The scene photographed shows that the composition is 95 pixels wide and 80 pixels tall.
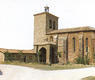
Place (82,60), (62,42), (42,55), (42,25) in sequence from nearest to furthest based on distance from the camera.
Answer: (82,60)
(62,42)
(42,55)
(42,25)

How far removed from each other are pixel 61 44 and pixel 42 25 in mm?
8711

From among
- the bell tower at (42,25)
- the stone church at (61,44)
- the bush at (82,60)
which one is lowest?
the bush at (82,60)

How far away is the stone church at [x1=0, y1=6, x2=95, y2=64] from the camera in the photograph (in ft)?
114

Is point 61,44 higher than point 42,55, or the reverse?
point 61,44

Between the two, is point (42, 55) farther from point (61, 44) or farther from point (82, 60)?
point (82, 60)

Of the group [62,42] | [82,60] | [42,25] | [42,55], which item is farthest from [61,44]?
[42,25]

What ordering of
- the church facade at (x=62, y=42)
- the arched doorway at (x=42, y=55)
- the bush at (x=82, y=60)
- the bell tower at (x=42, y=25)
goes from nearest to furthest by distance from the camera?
the bush at (x=82, y=60) → the church facade at (x=62, y=42) → the arched doorway at (x=42, y=55) → the bell tower at (x=42, y=25)

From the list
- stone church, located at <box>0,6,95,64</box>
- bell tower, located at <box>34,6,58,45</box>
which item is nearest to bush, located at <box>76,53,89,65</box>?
stone church, located at <box>0,6,95,64</box>

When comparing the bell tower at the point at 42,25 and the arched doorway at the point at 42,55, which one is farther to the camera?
the bell tower at the point at 42,25

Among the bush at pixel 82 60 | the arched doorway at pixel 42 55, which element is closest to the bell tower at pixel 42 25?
the arched doorway at pixel 42 55

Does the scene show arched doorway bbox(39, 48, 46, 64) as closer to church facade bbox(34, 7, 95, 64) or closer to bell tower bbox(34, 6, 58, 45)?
church facade bbox(34, 7, 95, 64)

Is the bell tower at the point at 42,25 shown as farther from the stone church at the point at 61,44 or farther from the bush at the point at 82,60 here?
the bush at the point at 82,60

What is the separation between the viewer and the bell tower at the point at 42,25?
4270 cm

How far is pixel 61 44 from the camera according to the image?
37.9m
